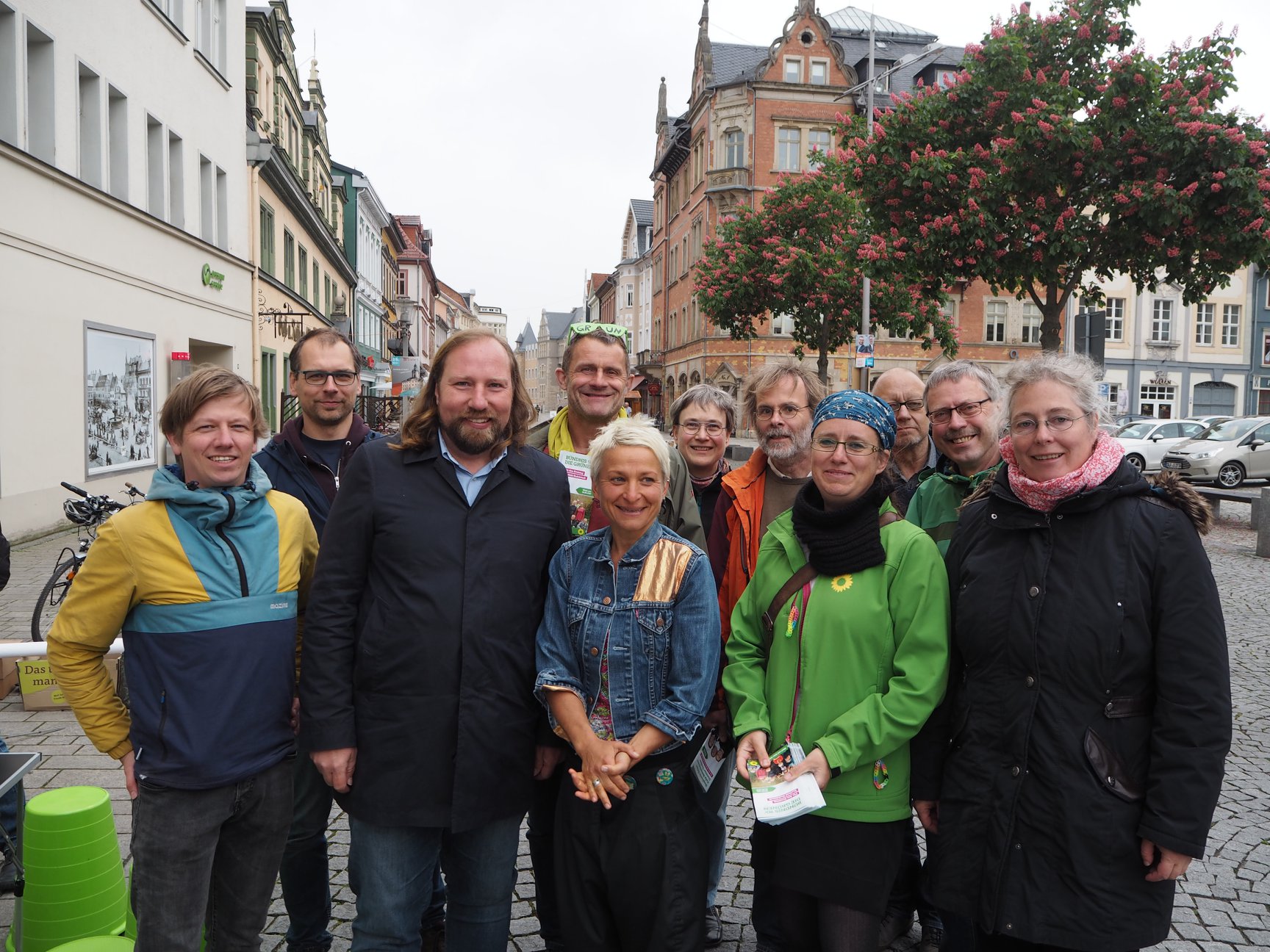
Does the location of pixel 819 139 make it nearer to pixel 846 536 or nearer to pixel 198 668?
pixel 846 536

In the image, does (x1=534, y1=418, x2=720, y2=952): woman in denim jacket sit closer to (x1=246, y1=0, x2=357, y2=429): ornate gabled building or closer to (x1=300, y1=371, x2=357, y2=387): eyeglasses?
(x1=300, y1=371, x2=357, y2=387): eyeglasses

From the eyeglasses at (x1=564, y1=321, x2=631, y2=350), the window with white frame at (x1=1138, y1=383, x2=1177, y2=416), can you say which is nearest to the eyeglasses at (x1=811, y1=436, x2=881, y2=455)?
the eyeglasses at (x1=564, y1=321, x2=631, y2=350)

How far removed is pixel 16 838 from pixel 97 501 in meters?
4.89

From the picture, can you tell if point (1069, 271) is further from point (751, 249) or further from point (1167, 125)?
point (751, 249)

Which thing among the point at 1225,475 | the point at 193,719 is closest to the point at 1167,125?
the point at 1225,475

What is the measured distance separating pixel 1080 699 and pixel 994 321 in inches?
1770

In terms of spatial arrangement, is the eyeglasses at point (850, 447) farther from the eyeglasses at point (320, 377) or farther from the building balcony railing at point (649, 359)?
the building balcony railing at point (649, 359)

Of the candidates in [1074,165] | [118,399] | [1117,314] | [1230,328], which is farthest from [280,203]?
[1230,328]

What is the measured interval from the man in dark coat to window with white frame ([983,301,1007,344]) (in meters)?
44.6

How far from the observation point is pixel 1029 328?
1716 inches

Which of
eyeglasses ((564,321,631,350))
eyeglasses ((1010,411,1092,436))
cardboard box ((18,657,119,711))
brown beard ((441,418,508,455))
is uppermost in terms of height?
eyeglasses ((564,321,631,350))

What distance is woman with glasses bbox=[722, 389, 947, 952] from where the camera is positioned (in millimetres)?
2510

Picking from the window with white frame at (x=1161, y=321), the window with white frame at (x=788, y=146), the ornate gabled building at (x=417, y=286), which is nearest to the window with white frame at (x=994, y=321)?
the window with white frame at (x=1161, y=321)

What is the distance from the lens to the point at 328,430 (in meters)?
3.56
